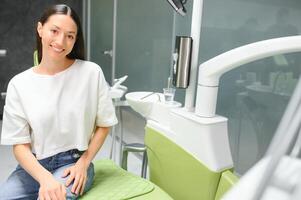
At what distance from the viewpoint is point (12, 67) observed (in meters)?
4.10

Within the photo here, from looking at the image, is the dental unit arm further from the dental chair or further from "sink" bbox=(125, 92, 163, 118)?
"sink" bbox=(125, 92, 163, 118)

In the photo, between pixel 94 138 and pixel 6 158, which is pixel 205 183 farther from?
pixel 6 158

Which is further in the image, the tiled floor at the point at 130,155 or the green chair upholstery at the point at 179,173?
the tiled floor at the point at 130,155

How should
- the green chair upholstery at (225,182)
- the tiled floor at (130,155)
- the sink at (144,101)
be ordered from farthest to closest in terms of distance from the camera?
the tiled floor at (130,155) < the sink at (144,101) < the green chair upholstery at (225,182)

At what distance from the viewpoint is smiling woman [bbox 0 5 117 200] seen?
118 centimetres

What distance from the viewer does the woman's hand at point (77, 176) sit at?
119 cm

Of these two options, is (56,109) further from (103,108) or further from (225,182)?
(225,182)

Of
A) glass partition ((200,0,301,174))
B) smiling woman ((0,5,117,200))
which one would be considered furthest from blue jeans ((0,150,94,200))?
glass partition ((200,0,301,174))

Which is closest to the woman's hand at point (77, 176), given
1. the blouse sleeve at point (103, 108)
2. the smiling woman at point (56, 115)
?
the smiling woman at point (56, 115)

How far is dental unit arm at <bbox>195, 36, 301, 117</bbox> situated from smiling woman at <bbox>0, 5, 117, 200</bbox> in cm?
39

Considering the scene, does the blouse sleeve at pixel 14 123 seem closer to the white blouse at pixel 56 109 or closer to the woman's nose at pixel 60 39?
the white blouse at pixel 56 109

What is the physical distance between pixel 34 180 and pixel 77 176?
0.63 ft

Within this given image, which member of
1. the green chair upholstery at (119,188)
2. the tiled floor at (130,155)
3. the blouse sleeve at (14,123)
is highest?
the blouse sleeve at (14,123)

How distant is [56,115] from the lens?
1.22 m
